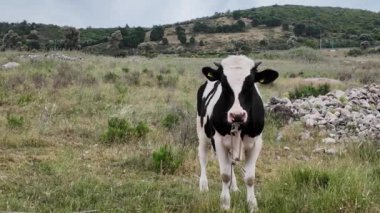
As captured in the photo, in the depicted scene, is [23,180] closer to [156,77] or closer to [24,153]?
[24,153]

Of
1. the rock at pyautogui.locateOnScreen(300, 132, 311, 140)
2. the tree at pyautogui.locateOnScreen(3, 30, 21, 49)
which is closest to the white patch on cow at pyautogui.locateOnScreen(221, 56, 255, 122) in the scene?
the rock at pyautogui.locateOnScreen(300, 132, 311, 140)

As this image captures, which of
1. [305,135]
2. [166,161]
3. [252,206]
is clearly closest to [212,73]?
[252,206]

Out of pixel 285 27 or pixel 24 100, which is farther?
pixel 285 27

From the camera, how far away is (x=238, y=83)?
207 inches

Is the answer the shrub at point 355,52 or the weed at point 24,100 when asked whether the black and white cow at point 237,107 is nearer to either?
the weed at point 24,100

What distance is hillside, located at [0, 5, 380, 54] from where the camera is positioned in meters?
64.3

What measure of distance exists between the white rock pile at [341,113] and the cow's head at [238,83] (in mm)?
4865

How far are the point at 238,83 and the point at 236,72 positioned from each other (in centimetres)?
13

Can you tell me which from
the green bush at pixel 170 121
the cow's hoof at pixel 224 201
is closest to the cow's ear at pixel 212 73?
the cow's hoof at pixel 224 201

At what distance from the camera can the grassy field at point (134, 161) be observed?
5.44 meters

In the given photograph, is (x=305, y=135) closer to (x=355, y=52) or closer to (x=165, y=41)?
(x=355, y=52)

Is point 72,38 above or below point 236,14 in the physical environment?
below

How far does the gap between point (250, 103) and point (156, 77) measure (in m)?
15.1

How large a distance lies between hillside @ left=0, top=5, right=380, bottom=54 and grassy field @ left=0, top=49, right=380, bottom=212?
39486mm
